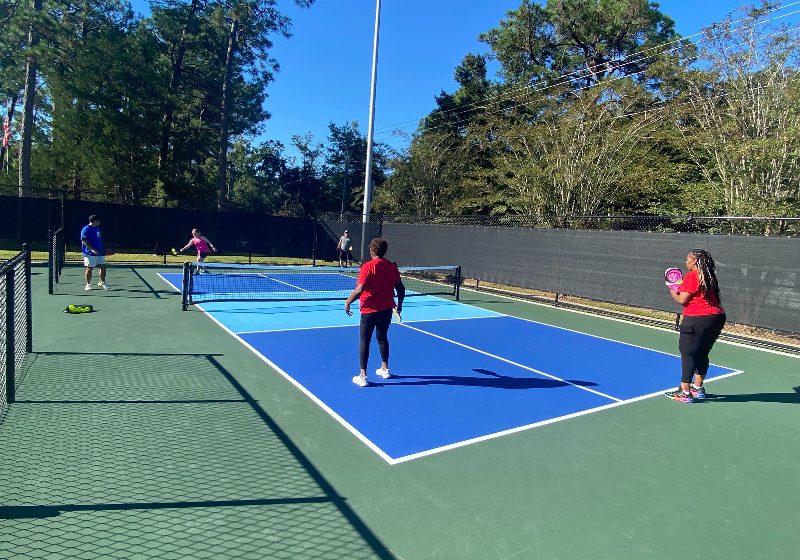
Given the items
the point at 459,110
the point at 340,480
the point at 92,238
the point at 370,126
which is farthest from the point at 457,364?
the point at 459,110

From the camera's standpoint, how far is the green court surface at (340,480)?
3.09 meters

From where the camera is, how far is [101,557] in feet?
9.22

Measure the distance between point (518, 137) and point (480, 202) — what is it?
5.03 meters

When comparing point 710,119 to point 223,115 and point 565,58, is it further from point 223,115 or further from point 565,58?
point 223,115

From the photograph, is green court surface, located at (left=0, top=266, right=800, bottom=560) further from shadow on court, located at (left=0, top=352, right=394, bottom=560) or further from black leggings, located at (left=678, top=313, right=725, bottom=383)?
black leggings, located at (left=678, top=313, right=725, bottom=383)

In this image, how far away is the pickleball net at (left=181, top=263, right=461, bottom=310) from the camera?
11742 mm

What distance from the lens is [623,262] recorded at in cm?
1212

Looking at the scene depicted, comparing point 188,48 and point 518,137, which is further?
point 188,48

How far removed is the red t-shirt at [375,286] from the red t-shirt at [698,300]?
3336 mm

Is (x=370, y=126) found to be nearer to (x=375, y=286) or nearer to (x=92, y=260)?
(x=92, y=260)

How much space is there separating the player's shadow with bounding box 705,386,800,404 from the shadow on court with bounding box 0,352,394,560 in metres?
5.08

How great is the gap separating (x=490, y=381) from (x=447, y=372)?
0.61 m

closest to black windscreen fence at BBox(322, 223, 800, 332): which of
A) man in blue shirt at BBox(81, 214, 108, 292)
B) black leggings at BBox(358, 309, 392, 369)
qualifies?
black leggings at BBox(358, 309, 392, 369)

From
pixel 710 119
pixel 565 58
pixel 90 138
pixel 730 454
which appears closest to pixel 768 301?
pixel 730 454
